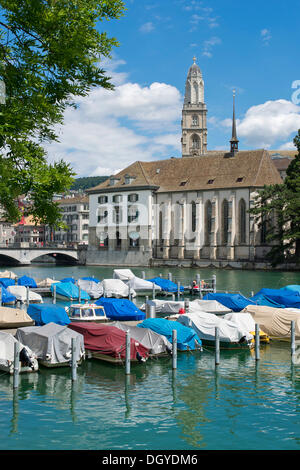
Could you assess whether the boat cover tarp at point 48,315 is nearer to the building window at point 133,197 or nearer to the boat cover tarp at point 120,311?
the boat cover tarp at point 120,311

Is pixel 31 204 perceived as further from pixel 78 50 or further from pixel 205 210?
pixel 205 210

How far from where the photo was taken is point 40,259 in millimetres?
131250

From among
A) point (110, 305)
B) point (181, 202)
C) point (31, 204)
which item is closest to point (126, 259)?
point (181, 202)

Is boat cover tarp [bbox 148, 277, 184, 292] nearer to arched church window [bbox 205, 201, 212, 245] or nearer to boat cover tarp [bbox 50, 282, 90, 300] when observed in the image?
boat cover tarp [bbox 50, 282, 90, 300]

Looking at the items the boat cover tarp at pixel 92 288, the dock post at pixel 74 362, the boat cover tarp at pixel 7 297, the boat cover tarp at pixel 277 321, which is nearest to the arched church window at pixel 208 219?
the boat cover tarp at pixel 92 288

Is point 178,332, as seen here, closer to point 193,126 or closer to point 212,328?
point 212,328

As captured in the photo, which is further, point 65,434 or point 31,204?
point 65,434

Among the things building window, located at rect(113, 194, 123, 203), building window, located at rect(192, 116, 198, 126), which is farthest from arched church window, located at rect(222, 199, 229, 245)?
building window, located at rect(192, 116, 198, 126)

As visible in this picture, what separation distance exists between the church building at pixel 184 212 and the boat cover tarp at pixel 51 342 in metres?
76.9

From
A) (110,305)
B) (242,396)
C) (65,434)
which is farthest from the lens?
(110,305)

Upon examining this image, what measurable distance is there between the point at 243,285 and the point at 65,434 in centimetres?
5245

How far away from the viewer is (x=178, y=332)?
26.5 metres

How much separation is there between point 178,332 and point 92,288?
1053 inches

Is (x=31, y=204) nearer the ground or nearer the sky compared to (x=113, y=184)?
nearer the ground
